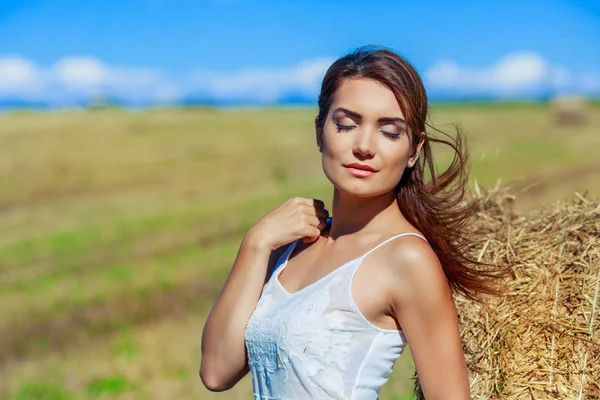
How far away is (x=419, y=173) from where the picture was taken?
2.79 meters

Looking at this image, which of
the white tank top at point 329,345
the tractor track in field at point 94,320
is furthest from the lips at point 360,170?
the tractor track in field at point 94,320

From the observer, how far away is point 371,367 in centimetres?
257

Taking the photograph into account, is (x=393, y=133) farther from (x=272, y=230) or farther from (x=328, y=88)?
(x=272, y=230)

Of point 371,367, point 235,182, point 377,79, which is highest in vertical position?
point 377,79

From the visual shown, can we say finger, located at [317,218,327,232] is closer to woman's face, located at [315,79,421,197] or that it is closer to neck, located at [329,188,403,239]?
neck, located at [329,188,403,239]

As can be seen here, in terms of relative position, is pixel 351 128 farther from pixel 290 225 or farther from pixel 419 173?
pixel 290 225

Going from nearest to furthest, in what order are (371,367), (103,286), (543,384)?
(371,367) < (543,384) < (103,286)

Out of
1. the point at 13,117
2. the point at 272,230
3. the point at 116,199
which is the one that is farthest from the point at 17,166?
the point at 272,230

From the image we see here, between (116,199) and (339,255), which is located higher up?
(339,255)

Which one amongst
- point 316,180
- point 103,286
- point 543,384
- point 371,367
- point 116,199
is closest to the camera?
point 371,367

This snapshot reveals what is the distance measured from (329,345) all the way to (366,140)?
2.24ft

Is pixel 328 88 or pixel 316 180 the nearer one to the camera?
pixel 328 88

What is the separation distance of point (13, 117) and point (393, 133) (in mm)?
33898

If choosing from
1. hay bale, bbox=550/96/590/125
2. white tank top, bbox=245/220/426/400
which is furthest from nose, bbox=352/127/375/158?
hay bale, bbox=550/96/590/125
